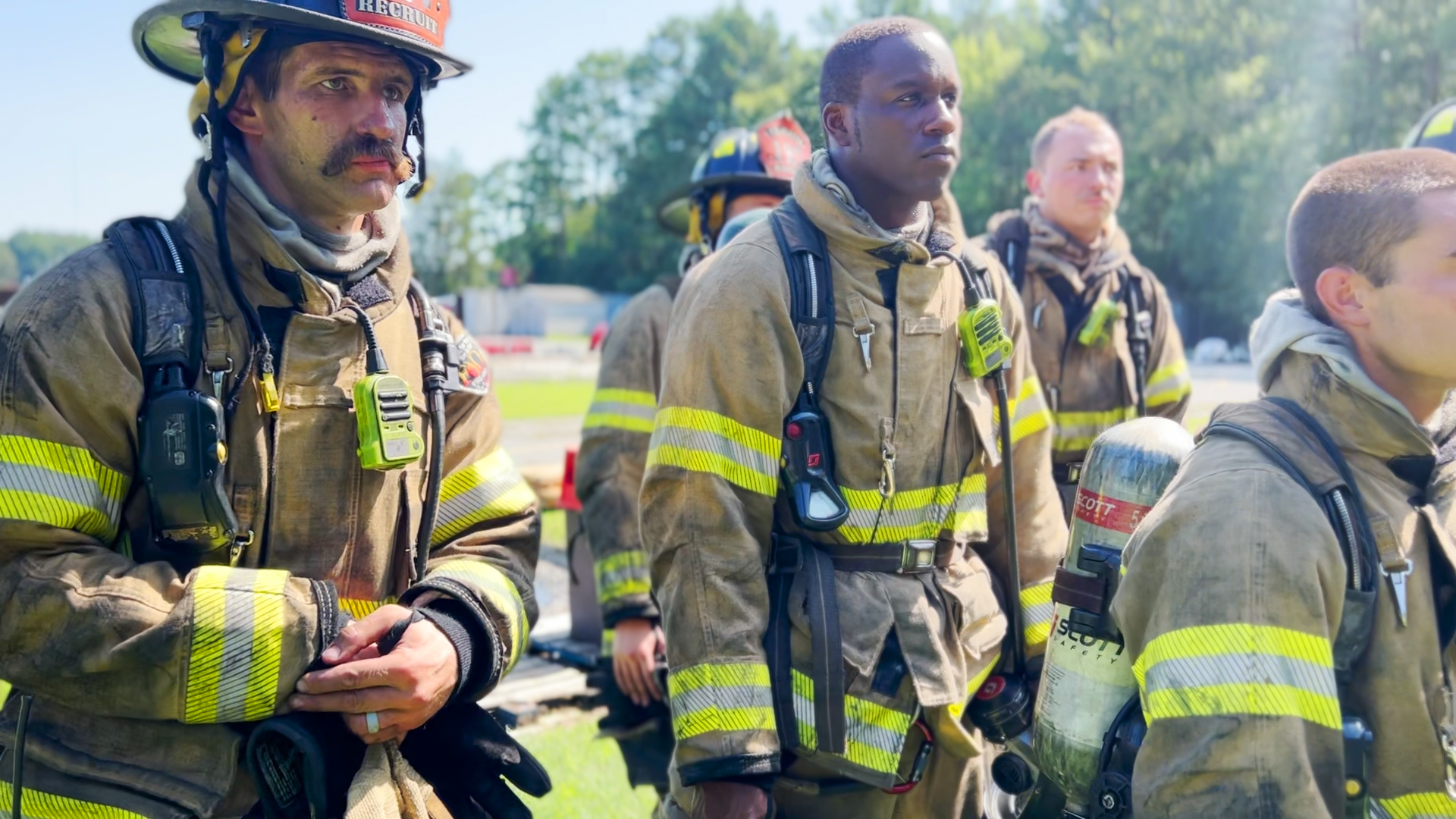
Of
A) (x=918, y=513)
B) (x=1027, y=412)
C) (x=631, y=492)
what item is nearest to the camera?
(x=918, y=513)

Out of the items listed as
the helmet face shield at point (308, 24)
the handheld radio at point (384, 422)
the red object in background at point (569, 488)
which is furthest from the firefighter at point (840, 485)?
the red object in background at point (569, 488)

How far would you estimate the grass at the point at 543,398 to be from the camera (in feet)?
72.7

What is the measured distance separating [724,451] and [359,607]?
90 centimetres

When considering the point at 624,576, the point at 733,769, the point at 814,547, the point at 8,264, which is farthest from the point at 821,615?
the point at 8,264

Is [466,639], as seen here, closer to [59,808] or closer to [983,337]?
[59,808]

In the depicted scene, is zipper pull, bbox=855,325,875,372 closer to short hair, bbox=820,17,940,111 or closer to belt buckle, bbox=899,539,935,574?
belt buckle, bbox=899,539,935,574

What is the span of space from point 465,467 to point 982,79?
148 ft

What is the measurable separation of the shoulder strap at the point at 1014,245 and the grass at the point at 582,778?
2703 mm

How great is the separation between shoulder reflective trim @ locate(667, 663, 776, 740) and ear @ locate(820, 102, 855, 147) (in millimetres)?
1431

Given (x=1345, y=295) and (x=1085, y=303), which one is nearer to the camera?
(x=1345, y=295)

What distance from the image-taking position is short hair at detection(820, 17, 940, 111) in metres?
3.24

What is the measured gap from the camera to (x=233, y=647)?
2.30 m

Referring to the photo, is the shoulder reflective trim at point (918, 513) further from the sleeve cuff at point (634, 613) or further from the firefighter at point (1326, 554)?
the sleeve cuff at point (634, 613)

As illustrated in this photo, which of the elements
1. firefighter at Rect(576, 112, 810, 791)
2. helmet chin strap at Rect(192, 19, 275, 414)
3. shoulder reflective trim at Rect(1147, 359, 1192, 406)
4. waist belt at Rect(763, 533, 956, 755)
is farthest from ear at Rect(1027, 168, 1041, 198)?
helmet chin strap at Rect(192, 19, 275, 414)
